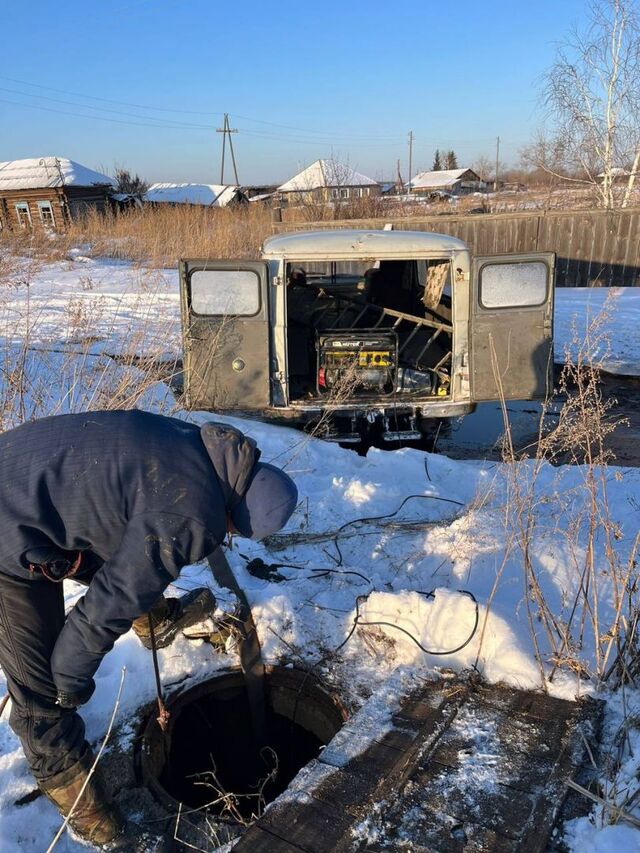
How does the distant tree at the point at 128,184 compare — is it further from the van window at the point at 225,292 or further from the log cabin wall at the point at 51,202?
the van window at the point at 225,292

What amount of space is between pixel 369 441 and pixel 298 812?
4397mm

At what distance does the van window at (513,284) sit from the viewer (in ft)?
17.5

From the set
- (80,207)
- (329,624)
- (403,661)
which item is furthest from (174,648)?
(80,207)

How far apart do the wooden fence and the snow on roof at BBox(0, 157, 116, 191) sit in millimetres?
20932

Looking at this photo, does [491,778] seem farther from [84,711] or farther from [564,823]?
[84,711]

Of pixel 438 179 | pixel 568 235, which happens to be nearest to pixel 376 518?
pixel 568 235

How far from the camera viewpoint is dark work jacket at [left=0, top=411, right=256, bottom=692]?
1.92 meters

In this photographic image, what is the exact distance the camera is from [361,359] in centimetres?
632

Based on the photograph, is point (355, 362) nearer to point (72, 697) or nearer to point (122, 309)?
point (72, 697)

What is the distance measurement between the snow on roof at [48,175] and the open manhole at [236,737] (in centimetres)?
3086

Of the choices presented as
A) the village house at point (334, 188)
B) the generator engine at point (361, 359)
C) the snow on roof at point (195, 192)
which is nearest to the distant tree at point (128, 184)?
the snow on roof at point (195, 192)

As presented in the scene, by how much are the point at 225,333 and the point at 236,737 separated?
3.29 meters

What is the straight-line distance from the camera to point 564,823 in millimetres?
2004

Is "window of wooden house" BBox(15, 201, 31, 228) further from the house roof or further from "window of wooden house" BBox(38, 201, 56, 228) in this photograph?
the house roof
